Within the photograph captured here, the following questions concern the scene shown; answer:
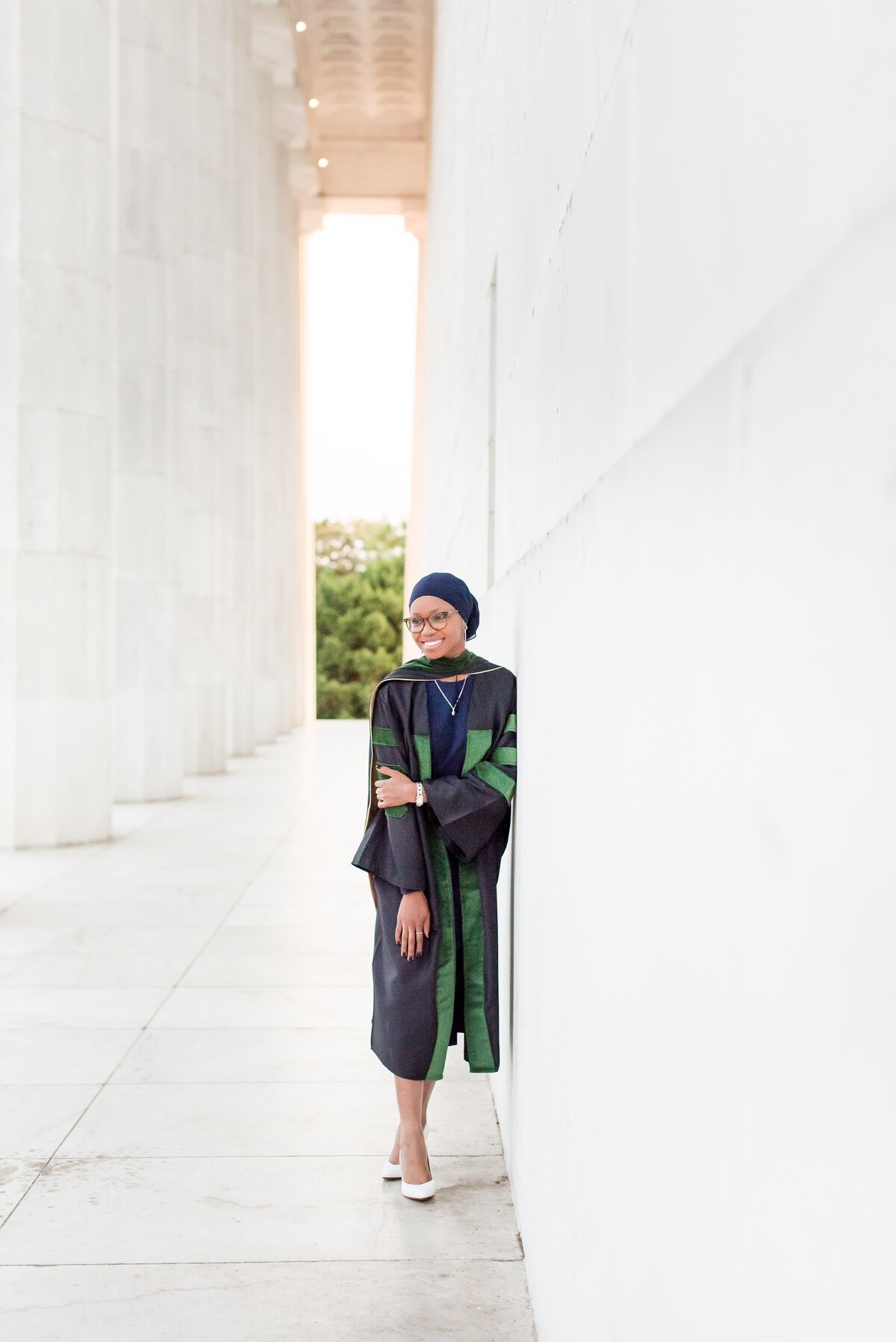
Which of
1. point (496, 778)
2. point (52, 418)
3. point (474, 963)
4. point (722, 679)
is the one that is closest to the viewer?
point (722, 679)

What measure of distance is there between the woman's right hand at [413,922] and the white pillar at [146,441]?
531 inches

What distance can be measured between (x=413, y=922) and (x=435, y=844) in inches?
11.5

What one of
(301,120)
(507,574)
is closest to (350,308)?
(301,120)

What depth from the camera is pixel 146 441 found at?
18344 millimetres

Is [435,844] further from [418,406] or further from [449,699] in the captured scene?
[418,406]

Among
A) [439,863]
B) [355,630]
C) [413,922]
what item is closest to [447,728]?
[439,863]

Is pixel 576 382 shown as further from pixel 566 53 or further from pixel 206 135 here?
pixel 206 135

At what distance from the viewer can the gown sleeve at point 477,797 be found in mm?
4684

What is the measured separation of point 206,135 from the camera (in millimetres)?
22031

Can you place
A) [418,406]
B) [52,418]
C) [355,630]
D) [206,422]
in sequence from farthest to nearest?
[355,630]
[418,406]
[206,422]
[52,418]

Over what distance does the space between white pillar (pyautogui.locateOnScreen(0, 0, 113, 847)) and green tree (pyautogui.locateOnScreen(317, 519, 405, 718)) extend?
55360mm

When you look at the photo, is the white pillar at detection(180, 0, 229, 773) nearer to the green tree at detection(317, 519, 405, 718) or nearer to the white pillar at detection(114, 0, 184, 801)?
the white pillar at detection(114, 0, 184, 801)

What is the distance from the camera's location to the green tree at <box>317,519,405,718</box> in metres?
70.9

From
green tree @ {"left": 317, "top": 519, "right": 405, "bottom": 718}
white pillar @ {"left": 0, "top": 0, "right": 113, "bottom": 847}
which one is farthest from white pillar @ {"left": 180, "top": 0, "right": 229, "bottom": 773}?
green tree @ {"left": 317, "top": 519, "right": 405, "bottom": 718}
